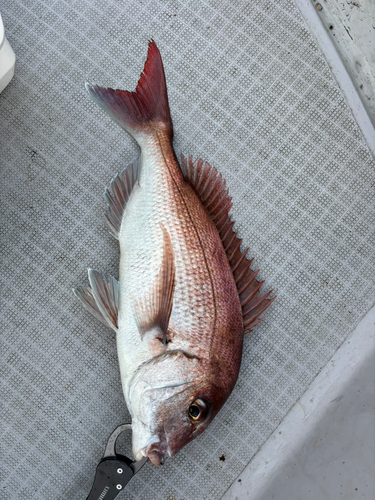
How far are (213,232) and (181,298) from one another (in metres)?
0.25

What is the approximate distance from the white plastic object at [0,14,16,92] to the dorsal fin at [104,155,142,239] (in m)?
0.54

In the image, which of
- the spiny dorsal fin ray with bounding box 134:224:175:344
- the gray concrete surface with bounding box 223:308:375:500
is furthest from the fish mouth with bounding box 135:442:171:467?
the gray concrete surface with bounding box 223:308:375:500

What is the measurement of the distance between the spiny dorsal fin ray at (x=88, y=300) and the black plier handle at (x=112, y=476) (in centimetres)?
38

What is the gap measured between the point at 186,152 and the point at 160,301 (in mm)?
616

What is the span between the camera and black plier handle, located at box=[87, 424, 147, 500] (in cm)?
140

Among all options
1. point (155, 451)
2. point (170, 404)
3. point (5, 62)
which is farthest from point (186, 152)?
point (155, 451)

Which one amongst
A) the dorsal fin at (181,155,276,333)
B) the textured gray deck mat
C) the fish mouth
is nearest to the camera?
the fish mouth

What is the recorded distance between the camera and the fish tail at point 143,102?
4.66 ft

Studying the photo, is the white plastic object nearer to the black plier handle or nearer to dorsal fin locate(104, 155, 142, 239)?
dorsal fin locate(104, 155, 142, 239)

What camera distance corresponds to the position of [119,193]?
145 centimetres

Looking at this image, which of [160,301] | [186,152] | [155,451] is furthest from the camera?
[186,152]

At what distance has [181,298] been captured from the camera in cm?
126

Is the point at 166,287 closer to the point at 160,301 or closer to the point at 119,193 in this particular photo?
the point at 160,301

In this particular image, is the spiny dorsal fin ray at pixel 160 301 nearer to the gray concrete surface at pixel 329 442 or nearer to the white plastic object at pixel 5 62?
the gray concrete surface at pixel 329 442
